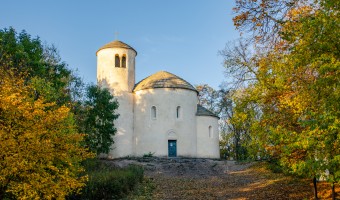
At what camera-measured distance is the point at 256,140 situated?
46.5 ft

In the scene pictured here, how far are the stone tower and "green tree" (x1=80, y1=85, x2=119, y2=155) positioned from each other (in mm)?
2372

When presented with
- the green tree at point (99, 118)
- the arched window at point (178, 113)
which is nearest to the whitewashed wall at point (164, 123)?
the arched window at point (178, 113)

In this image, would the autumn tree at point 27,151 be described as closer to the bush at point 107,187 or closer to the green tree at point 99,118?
the bush at point 107,187

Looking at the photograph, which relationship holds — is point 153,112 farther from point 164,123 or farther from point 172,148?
point 172,148

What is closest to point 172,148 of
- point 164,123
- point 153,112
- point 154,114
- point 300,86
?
point 164,123

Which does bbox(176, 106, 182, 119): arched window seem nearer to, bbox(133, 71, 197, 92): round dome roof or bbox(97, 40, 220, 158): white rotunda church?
bbox(97, 40, 220, 158): white rotunda church

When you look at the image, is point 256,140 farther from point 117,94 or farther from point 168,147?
point 117,94

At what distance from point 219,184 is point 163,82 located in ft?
54.0

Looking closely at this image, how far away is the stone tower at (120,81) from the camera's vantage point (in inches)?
1448

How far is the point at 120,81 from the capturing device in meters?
38.0

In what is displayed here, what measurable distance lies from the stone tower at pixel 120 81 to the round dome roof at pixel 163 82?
1410mm

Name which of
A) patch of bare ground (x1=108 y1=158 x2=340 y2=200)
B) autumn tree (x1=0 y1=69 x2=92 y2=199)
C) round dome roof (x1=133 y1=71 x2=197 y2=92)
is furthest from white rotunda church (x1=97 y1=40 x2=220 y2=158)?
autumn tree (x1=0 y1=69 x2=92 y2=199)

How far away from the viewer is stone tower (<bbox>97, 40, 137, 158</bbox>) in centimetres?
3678

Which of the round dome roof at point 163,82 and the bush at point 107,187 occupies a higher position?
the round dome roof at point 163,82
